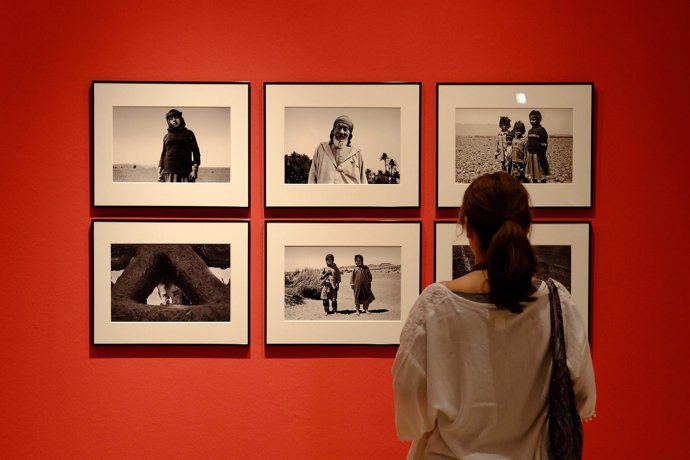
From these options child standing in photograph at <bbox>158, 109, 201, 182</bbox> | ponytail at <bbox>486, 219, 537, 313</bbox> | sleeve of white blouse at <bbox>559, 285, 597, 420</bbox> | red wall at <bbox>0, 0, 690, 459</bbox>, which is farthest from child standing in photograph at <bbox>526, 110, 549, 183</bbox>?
child standing in photograph at <bbox>158, 109, 201, 182</bbox>

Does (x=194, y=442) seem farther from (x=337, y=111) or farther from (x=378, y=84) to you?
(x=378, y=84)

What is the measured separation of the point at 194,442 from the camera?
8.24 feet

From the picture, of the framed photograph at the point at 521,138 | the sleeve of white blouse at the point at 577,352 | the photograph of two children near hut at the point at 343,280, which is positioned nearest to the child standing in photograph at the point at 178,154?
the photograph of two children near hut at the point at 343,280

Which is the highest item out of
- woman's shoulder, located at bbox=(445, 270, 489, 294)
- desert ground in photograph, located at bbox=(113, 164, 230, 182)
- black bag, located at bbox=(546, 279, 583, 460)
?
desert ground in photograph, located at bbox=(113, 164, 230, 182)

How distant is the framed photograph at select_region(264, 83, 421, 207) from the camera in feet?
8.14

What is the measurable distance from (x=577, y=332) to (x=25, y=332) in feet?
7.10

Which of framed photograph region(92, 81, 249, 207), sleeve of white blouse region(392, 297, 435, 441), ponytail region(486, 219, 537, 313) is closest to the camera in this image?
ponytail region(486, 219, 537, 313)

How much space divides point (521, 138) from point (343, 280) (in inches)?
37.4

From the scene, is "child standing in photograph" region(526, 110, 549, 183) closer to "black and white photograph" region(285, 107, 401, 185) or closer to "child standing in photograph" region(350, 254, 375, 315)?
"black and white photograph" region(285, 107, 401, 185)

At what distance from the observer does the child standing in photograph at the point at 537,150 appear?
2508 millimetres

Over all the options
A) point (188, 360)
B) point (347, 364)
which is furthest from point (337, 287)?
point (188, 360)

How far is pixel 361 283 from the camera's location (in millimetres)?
2508

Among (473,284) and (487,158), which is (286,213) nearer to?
(487,158)

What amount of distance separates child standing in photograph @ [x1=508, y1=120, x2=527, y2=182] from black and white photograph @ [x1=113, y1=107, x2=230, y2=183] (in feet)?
3.89
